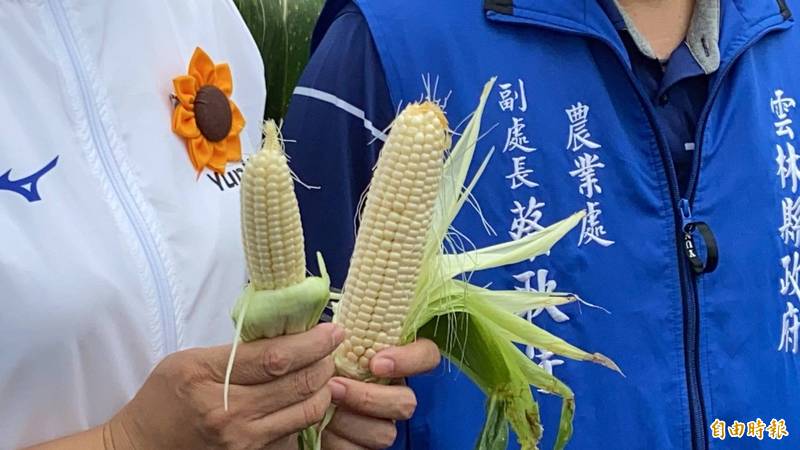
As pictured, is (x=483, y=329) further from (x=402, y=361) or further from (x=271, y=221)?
(x=271, y=221)

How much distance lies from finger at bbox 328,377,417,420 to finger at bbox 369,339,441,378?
24 millimetres

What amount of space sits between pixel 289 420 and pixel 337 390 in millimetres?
95

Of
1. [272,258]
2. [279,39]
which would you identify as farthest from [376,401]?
[279,39]

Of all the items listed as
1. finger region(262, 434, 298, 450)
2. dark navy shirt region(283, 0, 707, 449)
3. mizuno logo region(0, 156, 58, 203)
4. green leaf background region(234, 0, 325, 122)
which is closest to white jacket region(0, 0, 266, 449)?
mizuno logo region(0, 156, 58, 203)

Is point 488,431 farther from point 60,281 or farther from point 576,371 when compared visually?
point 60,281

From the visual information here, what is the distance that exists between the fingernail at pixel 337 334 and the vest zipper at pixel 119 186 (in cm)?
29

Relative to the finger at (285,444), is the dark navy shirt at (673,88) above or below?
above

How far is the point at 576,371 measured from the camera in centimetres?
148

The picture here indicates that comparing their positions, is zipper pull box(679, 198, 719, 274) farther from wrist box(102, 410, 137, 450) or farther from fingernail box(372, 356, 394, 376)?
wrist box(102, 410, 137, 450)

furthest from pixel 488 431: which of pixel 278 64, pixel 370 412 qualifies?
pixel 278 64

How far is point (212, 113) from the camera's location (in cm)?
144

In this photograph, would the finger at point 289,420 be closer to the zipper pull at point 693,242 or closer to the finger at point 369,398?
the finger at point 369,398

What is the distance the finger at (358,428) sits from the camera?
1148mm

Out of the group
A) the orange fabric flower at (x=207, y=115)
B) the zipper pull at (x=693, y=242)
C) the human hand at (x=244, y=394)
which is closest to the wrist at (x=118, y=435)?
the human hand at (x=244, y=394)
